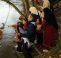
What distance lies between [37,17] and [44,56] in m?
1.28

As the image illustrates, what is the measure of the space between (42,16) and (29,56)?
1.11 meters

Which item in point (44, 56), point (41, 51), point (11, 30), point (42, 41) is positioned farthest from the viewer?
point (11, 30)

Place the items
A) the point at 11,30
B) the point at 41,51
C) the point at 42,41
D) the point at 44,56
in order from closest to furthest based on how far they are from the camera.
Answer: the point at 44,56 → the point at 41,51 → the point at 42,41 → the point at 11,30

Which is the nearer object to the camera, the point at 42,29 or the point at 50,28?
the point at 50,28

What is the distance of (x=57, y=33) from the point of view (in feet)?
19.8

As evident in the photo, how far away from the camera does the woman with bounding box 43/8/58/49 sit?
5.97 metres

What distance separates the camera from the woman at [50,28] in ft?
19.6

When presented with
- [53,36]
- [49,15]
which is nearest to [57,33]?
[53,36]

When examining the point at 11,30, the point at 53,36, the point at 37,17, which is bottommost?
the point at 11,30

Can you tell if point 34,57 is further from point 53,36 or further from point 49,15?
point 49,15

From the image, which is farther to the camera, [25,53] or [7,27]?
[7,27]

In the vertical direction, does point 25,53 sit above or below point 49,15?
below

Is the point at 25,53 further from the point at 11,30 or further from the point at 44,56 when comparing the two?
the point at 11,30

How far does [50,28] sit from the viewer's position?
601 cm
